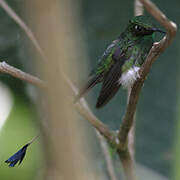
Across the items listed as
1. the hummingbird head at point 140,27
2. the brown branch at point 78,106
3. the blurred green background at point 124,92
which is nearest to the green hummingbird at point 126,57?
the hummingbird head at point 140,27

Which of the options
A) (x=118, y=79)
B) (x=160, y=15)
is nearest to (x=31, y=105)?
(x=118, y=79)

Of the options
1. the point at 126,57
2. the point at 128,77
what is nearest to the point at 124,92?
the point at 126,57

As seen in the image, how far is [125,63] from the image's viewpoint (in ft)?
6.06

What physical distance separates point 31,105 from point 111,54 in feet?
1.62

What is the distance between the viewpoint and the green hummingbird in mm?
1736

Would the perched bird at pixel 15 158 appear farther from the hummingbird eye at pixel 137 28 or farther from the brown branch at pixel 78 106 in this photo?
the hummingbird eye at pixel 137 28

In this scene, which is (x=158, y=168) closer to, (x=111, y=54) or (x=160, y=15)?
(x=111, y=54)

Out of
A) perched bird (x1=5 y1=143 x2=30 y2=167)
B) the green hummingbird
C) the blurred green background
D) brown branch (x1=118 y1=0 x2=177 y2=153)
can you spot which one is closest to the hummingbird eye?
the green hummingbird

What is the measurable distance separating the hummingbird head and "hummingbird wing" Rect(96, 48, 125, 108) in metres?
0.13

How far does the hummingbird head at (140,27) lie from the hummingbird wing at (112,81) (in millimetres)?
125

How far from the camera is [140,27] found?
1.81 metres

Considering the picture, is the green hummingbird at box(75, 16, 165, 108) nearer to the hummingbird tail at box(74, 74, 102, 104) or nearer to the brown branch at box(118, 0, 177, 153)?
the hummingbird tail at box(74, 74, 102, 104)

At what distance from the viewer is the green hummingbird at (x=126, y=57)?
5.70ft

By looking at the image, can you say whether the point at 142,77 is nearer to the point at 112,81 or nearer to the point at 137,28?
the point at 112,81
